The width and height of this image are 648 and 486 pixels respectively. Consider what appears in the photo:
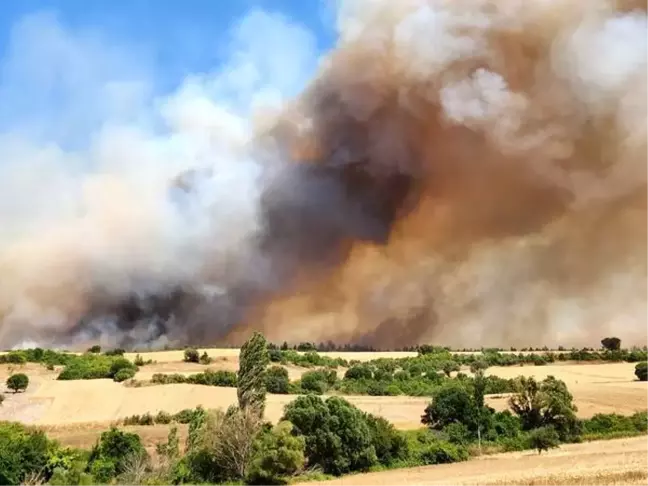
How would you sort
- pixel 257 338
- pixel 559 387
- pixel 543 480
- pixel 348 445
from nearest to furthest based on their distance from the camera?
pixel 543 480 → pixel 348 445 → pixel 257 338 → pixel 559 387

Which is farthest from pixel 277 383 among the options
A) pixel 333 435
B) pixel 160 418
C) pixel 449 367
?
pixel 333 435

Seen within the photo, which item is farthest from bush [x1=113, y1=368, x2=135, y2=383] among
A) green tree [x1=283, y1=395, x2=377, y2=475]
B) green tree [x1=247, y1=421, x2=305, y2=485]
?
green tree [x1=247, y1=421, x2=305, y2=485]

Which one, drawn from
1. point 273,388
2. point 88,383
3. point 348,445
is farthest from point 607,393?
point 88,383

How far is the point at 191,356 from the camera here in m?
112

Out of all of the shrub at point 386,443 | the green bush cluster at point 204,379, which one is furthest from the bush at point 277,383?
the shrub at point 386,443

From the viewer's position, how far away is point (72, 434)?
6300 cm

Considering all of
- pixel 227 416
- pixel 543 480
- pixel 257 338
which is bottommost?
pixel 543 480

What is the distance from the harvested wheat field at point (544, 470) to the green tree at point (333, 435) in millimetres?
1977

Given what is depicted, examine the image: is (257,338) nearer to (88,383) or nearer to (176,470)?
(176,470)

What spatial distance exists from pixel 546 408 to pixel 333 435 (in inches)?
852

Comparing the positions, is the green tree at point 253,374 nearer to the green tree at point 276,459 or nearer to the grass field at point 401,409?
the green tree at point 276,459

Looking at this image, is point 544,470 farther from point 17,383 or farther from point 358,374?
point 17,383

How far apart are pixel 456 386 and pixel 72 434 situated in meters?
34.9

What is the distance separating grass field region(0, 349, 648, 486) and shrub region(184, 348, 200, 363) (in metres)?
2.20
